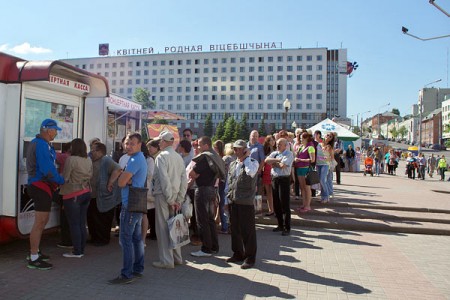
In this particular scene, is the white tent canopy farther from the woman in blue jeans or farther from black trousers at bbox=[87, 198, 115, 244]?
the woman in blue jeans

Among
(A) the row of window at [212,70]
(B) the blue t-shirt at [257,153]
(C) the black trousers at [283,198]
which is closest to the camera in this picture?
(C) the black trousers at [283,198]

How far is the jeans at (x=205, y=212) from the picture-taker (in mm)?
5918

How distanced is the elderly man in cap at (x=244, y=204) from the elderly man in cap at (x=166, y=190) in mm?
789

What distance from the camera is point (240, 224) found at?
5578 millimetres

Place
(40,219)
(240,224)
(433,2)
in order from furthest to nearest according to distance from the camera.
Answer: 1. (433,2)
2. (240,224)
3. (40,219)

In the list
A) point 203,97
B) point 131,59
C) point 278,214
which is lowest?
point 278,214

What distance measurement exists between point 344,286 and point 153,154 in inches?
138

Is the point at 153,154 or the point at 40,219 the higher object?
the point at 153,154

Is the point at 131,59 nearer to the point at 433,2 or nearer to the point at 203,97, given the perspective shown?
the point at 203,97

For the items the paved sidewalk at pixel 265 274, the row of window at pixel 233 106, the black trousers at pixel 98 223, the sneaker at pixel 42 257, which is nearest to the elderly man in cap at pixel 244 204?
the paved sidewalk at pixel 265 274

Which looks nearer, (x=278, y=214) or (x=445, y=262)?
(x=445, y=262)

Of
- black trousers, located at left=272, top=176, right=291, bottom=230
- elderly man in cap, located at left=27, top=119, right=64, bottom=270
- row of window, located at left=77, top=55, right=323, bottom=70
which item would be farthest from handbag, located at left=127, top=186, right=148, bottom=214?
row of window, located at left=77, top=55, right=323, bottom=70

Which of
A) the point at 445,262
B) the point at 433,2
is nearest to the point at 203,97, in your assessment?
the point at 433,2

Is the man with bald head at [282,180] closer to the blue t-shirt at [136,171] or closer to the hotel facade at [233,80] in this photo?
the blue t-shirt at [136,171]
